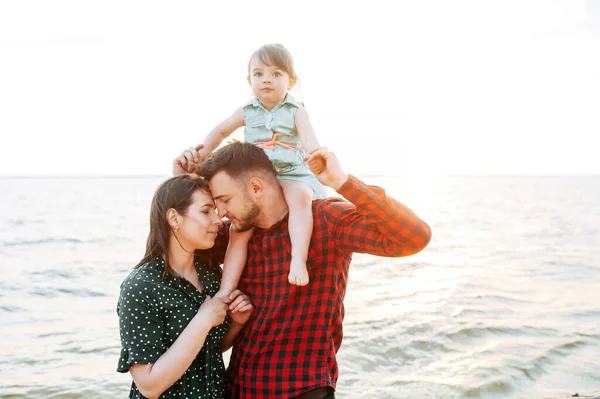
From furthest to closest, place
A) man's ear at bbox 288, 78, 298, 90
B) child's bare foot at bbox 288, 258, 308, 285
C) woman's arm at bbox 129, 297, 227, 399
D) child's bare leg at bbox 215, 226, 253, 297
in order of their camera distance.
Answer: man's ear at bbox 288, 78, 298, 90 → child's bare leg at bbox 215, 226, 253, 297 → child's bare foot at bbox 288, 258, 308, 285 → woman's arm at bbox 129, 297, 227, 399

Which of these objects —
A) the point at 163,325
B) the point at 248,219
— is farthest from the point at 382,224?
the point at 163,325

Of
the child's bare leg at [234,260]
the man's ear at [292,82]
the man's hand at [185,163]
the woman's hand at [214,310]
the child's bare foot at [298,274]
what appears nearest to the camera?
the woman's hand at [214,310]

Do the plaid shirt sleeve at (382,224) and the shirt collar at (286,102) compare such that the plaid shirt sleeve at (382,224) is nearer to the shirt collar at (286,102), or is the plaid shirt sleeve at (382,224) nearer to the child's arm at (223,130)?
the shirt collar at (286,102)

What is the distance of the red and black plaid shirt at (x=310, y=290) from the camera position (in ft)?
8.98

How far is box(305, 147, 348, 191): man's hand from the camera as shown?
2.72m

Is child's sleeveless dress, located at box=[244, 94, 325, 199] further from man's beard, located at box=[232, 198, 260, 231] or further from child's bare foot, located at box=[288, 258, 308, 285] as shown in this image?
child's bare foot, located at box=[288, 258, 308, 285]

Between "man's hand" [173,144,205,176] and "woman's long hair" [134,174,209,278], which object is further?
"man's hand" [173,144,205,176]

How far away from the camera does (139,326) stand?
255 cm

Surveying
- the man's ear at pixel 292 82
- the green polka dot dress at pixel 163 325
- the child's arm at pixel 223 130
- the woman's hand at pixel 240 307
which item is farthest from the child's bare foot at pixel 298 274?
the man's ear at pixel 292 82

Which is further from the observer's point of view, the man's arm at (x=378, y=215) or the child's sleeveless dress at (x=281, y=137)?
the child's sleeveless dress at (x=281, y=137)

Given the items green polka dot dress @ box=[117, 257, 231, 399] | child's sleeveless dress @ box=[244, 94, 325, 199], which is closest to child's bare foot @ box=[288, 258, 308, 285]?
green polka dot dress @ box=[117, 257, 231, 399]

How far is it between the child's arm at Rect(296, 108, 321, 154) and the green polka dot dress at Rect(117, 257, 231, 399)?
928 mm

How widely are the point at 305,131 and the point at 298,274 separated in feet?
3.04

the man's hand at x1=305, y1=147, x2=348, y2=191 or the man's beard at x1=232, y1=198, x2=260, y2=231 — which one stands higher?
the man's hand at x1=305, y1=147, x2=348, y2=191
